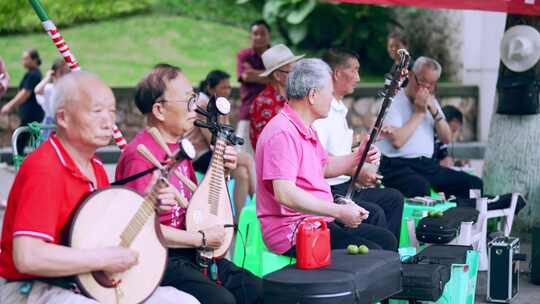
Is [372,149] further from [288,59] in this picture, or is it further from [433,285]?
[288,59]

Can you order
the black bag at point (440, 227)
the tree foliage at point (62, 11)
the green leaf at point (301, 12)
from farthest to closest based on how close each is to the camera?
the tree foliage at point (62, 11)
the green leaf at point (301, 12)
the black bag at point (440, 227)

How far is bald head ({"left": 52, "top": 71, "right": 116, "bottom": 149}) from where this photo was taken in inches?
139

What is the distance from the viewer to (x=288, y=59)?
6562 millimetres

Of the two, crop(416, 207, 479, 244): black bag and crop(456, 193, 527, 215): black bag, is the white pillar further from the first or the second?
crop(416, 207, 479, 244): black bag

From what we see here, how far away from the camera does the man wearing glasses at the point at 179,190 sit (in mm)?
4074

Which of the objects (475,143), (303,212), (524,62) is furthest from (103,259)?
(475,143)

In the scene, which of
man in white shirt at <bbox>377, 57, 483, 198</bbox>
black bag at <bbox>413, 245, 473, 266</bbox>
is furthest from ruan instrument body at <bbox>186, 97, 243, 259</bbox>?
man in white shirt at <bbox>377, 57, 483, 198</bbox>

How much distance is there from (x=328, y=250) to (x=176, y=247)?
667 mm

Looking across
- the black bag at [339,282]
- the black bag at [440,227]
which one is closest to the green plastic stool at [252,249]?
the black bag at [339,282]

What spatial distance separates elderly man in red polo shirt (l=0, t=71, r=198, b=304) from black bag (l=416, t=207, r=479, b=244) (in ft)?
9.25

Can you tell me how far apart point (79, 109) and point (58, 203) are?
35 centimetres

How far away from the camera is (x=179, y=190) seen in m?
4.33

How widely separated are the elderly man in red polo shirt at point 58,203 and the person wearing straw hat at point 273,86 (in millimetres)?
2993

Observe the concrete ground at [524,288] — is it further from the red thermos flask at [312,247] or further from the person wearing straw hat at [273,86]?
the red thermos flask at [312,247]
